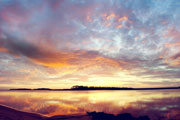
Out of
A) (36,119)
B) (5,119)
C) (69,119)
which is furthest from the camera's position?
(69,119)

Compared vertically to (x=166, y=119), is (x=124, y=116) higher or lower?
higher

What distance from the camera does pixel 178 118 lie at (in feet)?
67.6

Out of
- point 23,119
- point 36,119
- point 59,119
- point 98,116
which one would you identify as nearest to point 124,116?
point 98,116

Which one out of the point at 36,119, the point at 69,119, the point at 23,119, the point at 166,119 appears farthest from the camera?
the point at 166,119

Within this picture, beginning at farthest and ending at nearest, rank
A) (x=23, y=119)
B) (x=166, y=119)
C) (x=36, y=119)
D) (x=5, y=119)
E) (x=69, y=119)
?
(x=166, y=119) < (x=69, y=119) < (x=36, y=119) < (x=23, y=119) < (x=5, y=119)

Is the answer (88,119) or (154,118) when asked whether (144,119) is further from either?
(88,119)

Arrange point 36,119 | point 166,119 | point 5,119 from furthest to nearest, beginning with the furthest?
point 166,119
point 36,119
point 5,119

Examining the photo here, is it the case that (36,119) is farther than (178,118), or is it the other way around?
(178,118)

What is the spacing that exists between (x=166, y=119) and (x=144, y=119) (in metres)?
6.37

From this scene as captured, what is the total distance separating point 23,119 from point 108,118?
1034cm

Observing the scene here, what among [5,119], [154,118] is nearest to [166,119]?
[154,118]

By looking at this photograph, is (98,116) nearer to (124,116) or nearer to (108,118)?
(108,118)

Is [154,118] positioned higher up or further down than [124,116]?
further down

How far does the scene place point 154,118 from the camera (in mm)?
21344
